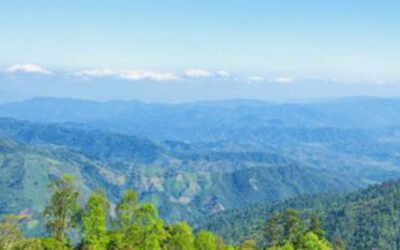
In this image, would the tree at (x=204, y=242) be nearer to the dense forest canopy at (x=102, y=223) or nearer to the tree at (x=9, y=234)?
the dense forest canopy at (x=102, y=223)

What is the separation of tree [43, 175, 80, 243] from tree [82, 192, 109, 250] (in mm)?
2609

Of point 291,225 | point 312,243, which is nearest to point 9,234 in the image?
point 312,243

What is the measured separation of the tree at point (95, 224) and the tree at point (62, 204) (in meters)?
2.61

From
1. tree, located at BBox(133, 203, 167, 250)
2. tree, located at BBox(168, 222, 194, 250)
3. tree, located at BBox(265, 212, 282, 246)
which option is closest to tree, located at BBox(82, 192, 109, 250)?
tree, located at BBox(133, 203, 167, 250)

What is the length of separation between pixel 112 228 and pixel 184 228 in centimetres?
1329

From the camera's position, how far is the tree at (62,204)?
100375mm

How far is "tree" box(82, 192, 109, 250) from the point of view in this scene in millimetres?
99750

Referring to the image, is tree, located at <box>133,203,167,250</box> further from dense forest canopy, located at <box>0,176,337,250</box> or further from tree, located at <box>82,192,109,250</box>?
tree, located at <box>82,192,109,250</box>

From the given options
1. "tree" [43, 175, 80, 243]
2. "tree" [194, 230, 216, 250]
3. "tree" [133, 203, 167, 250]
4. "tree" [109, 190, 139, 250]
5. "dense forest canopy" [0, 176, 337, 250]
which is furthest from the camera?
"tree" [194, 230, 216, 250]

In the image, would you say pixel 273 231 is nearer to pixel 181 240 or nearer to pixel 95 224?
pixel 181 240

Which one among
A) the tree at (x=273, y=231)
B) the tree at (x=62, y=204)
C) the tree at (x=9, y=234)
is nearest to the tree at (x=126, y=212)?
the tree at (x=62, y=204)

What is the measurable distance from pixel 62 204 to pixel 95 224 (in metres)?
6.65

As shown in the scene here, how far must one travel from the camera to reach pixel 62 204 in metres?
101

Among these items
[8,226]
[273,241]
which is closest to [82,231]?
[8,226]
